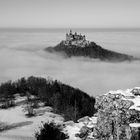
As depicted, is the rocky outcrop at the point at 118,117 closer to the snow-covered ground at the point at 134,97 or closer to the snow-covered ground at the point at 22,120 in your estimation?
the snow-covered ground at the point at 134,97

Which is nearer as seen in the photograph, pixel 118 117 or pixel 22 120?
pixel 118 117

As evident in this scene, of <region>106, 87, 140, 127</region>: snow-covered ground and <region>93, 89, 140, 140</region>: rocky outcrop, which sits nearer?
<region>93, 89, 140, 140</region>: rocky outcrop

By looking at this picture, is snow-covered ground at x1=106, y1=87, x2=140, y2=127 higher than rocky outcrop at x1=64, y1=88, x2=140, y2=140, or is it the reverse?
snow-covered ground at x1=106, y1=87, x2=140, y2=127

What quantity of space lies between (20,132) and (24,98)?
38774mm

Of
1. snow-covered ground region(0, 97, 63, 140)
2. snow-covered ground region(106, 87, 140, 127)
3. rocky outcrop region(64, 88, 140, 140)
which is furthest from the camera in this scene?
snow-covered ground region(0, 97, 63, 140)

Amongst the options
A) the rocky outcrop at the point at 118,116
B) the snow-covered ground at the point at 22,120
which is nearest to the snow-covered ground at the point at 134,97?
the rocky outcrop at the point at 118,116

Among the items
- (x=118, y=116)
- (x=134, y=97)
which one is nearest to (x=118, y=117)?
(x=118, y=116)

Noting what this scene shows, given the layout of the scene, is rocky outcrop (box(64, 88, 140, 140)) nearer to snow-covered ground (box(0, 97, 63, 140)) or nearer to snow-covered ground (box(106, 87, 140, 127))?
snow-covered ground (box(106, 87, 140, 127))

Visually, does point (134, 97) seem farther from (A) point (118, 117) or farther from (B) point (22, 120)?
(B) point (22, 120)

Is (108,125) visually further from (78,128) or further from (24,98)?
(24,98)

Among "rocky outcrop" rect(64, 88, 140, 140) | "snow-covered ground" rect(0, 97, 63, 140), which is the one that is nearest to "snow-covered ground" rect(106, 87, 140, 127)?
"rocky outcrop" rect(64, 88, 140, 140)

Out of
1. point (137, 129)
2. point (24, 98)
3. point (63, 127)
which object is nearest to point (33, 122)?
point (63, 127)

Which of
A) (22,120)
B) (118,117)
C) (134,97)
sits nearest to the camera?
(118,117)

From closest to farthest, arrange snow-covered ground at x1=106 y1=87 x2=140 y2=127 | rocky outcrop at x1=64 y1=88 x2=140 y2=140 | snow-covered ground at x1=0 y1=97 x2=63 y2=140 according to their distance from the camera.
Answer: rocky outcrop at x1=64 y1=88 x2=140 y2=140 < snow-covered ground at x1=106 y1=87 x2=140 y2=127 < snow-covered ground at x1=0 y1=97 x2=63 y2=140
